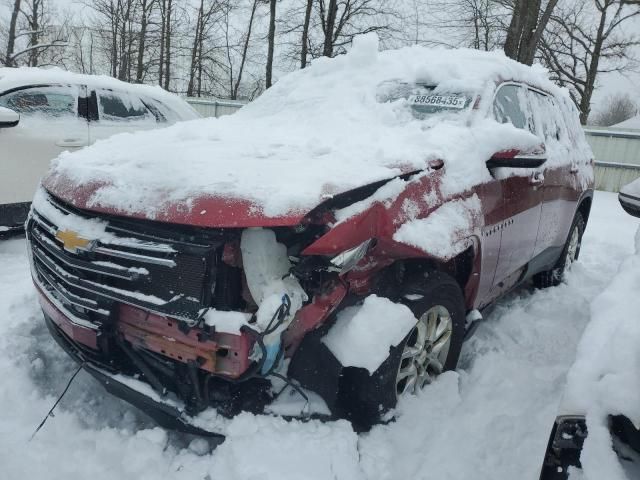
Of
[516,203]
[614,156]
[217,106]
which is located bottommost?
[217,106]

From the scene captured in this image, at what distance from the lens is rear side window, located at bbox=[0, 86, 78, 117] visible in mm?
4516

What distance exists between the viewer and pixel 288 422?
6.50 ft

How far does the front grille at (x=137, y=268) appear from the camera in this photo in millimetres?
1763

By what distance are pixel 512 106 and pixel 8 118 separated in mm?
3885

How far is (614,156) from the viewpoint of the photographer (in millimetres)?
13750

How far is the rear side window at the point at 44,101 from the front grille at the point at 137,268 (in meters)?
3.17

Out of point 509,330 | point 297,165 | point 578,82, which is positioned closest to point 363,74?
point 297,165

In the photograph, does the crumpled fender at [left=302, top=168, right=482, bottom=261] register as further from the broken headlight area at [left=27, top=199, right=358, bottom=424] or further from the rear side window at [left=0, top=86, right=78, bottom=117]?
the rear side window at [left=0, top=86, right=78, bottom=117]

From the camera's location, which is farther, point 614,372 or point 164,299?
point 164,299

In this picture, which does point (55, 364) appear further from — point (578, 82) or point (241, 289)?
point (578, 82)

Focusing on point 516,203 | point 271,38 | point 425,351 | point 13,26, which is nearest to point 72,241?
point 425,351

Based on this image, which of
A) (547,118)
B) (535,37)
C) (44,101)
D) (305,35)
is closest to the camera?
(547,118)

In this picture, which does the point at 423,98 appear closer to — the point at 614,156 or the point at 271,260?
the point at 271,260

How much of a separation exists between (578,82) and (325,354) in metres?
28.8
